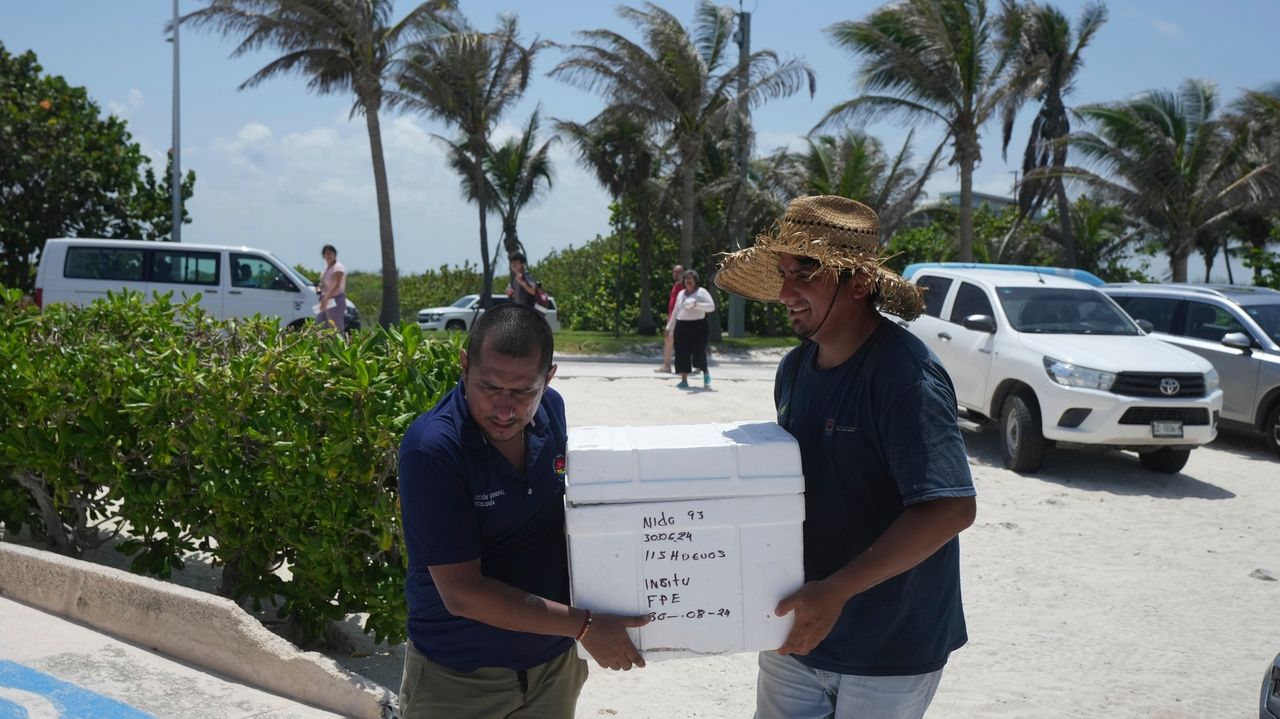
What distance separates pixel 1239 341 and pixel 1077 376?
2.99 metres

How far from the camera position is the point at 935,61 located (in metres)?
22.9

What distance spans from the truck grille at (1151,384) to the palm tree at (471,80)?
761 inches

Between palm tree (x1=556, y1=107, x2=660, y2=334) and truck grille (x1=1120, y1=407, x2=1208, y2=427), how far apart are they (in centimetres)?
1991

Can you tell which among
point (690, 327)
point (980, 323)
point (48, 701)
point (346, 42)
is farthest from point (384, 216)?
point (48, 701)

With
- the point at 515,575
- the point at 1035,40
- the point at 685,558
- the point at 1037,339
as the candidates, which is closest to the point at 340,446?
the point at 515,575

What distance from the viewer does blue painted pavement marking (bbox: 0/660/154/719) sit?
3797mm

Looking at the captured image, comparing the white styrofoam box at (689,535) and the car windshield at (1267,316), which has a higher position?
the car windshield at (1267,316)

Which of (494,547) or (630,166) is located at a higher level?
(630,166)

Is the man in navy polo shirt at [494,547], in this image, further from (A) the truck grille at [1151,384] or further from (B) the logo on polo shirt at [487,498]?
(A) the truck grille at [1151,384]

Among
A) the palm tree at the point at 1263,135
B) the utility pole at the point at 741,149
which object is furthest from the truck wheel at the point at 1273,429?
the palm tree at the point at 1263,135

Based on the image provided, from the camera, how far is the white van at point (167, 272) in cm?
1834

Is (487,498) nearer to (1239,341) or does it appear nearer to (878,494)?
(878,494)

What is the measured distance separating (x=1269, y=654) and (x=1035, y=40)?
26307 mm

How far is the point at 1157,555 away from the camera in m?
7.14
